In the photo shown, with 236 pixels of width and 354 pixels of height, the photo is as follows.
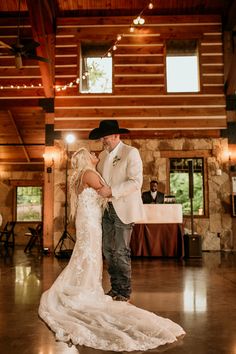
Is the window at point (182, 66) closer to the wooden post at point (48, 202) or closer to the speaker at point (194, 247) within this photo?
the wooden post at point (48, 202)

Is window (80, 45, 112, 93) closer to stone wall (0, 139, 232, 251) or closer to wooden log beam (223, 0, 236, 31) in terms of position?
stone wall (0, 139, 232, 251)

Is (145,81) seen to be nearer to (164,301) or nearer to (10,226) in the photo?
(10,226)

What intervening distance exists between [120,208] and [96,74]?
6.79 m

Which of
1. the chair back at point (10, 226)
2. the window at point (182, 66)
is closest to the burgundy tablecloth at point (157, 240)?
the window at point (182, 66)

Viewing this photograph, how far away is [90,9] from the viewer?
31.5 feet

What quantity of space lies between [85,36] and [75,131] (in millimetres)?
2443

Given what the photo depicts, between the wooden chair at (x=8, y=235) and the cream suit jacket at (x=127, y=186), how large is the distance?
8422 mm

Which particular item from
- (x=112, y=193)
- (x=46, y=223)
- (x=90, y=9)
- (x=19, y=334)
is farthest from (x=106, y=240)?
(x=90, y=9)

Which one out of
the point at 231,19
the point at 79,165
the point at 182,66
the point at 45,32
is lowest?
the point at 79,165

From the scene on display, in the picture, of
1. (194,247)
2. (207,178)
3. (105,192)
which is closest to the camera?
(105,192)

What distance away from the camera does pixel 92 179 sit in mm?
3484

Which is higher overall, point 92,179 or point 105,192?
point 92,179

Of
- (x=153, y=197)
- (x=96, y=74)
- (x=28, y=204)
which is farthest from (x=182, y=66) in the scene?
(x=28, y=204)

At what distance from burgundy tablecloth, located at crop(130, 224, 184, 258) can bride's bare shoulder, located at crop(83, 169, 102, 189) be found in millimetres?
4265
